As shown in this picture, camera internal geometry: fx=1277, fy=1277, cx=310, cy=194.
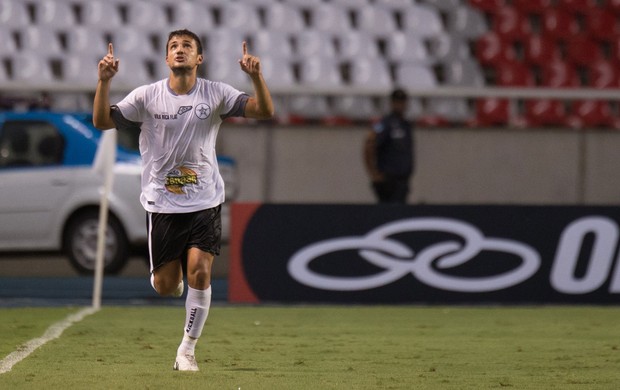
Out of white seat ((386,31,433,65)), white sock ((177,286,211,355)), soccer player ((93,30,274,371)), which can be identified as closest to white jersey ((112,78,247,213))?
soccer player ((93,30,274,371))

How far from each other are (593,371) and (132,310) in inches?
207

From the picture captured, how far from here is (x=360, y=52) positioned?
17.7m

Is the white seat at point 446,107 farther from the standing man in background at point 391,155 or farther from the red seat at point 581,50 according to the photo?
the standing man in background at point 391,155

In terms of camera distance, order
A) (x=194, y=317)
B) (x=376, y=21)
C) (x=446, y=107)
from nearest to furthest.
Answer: (x=194, y=317), (x=446, y=107), (x=376, y=21)

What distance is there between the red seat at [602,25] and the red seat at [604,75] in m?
0.38

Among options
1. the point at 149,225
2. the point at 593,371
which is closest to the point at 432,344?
the point at 593,371

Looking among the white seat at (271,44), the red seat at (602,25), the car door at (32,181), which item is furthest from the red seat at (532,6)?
the car door at (32,181)

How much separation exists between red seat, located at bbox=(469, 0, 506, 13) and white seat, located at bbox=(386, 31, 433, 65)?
98 centimetres

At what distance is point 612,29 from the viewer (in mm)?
18266

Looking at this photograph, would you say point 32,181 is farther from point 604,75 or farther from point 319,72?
point 604,75

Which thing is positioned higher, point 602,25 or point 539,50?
point 602,25

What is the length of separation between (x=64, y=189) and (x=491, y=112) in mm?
6054

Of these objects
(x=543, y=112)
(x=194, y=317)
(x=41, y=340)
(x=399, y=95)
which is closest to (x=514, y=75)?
(x=543, y=112)

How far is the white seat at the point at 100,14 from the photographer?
1736 cm
